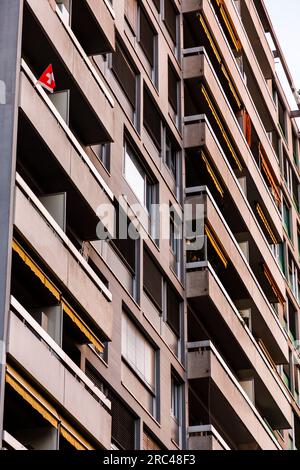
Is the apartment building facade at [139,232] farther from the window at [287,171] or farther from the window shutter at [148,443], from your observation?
the window at [287,171]

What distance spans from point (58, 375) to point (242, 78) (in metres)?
21.2

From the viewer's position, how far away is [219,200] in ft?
126

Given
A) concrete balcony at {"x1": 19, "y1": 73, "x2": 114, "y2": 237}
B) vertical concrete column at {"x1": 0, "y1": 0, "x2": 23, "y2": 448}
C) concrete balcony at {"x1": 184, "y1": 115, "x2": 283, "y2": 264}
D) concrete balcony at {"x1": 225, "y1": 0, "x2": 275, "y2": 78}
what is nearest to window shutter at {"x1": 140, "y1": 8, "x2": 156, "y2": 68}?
concrete balcony at {"x1": 184, "y1": 115, "x2": 283, "y2": 264}

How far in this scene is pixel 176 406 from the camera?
3170cm

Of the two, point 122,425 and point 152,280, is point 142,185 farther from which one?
point 122,425

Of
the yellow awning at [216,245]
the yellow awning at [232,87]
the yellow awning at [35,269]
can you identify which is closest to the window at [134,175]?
the yellow awning at [216,245]

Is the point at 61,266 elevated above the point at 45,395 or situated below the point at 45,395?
above

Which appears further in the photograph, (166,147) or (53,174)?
(166,147)

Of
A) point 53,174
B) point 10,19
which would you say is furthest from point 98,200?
point 10,19

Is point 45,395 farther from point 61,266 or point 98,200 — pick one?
point 98,200

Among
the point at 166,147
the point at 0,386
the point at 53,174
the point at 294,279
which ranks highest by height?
the point at 294,279
